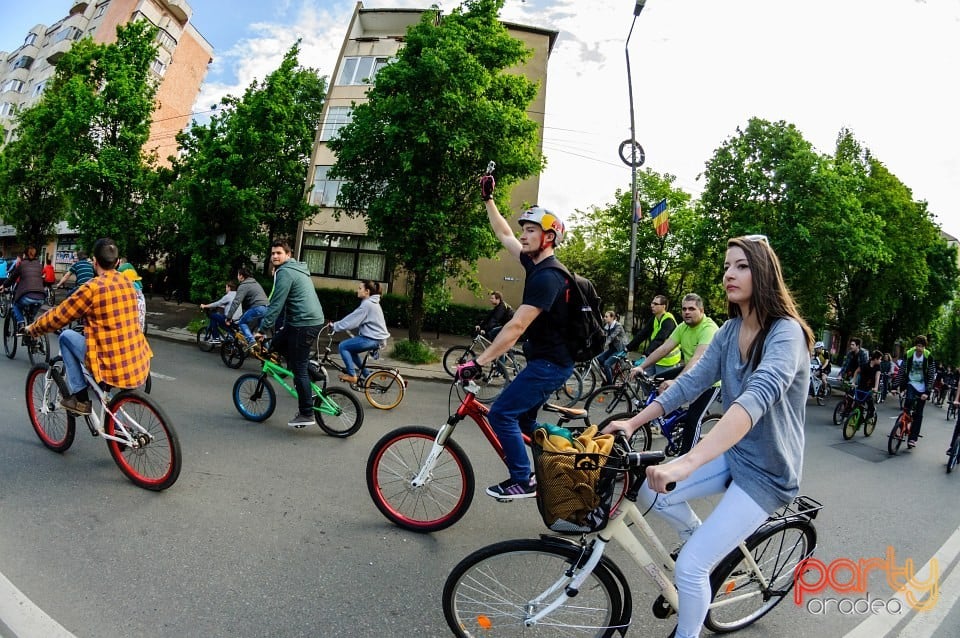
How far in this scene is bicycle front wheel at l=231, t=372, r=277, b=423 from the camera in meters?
6.29

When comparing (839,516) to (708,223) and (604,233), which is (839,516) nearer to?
(708,223)

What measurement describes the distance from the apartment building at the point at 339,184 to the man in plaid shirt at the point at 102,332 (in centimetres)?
2113

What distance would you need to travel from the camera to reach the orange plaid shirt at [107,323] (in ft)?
13.0

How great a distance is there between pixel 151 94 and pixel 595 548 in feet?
73.7

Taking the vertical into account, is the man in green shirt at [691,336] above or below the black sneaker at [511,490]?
above

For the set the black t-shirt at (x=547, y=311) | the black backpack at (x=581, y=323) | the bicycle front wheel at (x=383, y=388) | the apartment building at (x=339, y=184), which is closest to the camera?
the black t-shirt at (x=547, y=311)

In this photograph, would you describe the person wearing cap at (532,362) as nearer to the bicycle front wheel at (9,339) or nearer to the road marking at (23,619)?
the road marking at (23,619)

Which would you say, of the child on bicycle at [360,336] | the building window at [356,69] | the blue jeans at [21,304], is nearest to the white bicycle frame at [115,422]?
the child on bicycle at [360,336]

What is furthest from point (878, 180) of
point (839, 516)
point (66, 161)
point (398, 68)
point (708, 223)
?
point (66, 161)

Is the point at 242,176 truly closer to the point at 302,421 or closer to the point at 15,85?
the point at 302,421

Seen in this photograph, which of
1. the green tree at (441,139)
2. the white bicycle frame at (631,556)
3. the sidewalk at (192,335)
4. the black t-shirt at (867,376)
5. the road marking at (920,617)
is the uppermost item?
A: the green tree at (441,139)

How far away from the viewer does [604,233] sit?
32.7m

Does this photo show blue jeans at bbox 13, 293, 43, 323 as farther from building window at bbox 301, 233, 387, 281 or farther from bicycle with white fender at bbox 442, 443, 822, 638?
building window at bbox 301, 233, 387, 281

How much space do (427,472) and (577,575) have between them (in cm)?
166
